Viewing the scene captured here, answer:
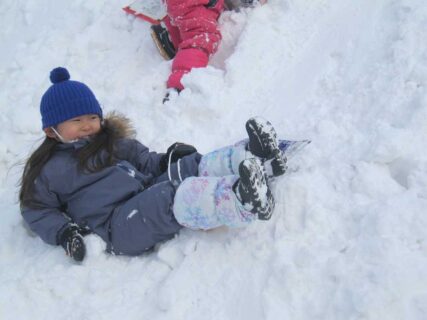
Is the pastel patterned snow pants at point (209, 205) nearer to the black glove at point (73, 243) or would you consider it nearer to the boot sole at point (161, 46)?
the black glove at point (73, 243)

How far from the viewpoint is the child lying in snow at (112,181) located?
1.99 m

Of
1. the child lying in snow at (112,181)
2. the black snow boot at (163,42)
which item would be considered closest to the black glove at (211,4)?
the black snow boot at (163,42)

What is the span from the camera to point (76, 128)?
7.27 feet

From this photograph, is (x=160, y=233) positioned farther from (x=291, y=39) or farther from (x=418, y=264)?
(x=291, y=39)

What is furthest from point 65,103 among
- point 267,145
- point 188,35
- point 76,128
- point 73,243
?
point 188,35

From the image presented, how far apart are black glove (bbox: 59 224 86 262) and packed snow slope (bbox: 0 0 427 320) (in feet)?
0.17

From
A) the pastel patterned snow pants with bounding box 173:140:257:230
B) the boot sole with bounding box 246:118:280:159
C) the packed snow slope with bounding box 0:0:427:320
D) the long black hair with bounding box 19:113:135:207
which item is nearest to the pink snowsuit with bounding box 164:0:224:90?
the packed snow slope with bounding box 0:0:427:320

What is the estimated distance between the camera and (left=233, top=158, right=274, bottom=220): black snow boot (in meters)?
1.71

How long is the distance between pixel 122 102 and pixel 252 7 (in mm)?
1239

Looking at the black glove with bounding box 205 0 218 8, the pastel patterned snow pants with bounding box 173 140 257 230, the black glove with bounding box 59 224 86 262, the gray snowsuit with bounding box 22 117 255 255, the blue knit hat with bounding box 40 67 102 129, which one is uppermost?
the black glove with bounding box 205 0 218 8

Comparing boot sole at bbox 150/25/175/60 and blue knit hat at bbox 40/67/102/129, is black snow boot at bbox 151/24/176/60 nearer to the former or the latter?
boot sole at bbox 150/25/175/60

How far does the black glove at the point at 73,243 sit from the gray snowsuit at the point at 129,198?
48 millimetres

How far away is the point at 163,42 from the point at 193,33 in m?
0.29

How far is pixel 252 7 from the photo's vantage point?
3.40m
